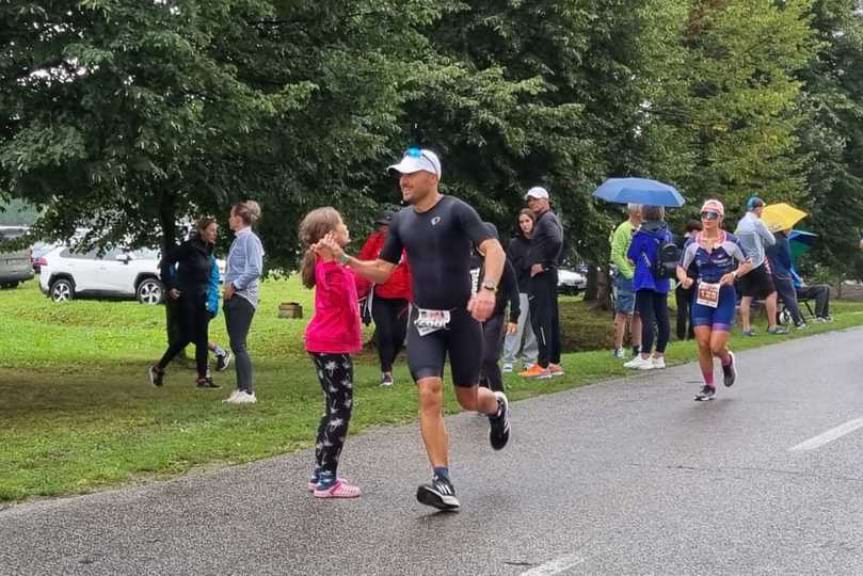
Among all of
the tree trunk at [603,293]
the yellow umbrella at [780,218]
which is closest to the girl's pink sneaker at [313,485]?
the yellow umbrella at [780,218]

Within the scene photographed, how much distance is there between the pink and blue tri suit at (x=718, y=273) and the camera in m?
10.8

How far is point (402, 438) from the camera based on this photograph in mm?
8797

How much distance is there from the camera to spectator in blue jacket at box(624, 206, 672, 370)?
535 inches

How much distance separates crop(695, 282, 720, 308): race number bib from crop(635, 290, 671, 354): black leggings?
2718 millimetres

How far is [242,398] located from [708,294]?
14.7ft

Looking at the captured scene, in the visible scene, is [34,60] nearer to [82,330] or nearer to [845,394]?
[845,394]

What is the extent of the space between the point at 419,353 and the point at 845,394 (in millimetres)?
6284

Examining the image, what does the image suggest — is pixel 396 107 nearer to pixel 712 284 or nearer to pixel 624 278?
pixel 624 278

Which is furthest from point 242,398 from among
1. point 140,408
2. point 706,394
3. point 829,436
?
point 829,436

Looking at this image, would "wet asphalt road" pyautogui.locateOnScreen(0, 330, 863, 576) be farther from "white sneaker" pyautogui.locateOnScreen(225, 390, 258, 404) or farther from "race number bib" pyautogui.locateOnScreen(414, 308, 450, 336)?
"white sneaker" pyautogui.locateOnScreen(225, 390, 258, 404)

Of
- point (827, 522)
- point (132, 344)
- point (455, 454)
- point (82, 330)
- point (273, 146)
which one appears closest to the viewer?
point (827, 522)

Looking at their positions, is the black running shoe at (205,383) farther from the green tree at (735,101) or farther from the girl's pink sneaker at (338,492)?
the green tree at (735,101)

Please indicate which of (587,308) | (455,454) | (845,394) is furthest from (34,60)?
(587,308)

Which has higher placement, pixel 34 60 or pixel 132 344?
pixel 34 60
